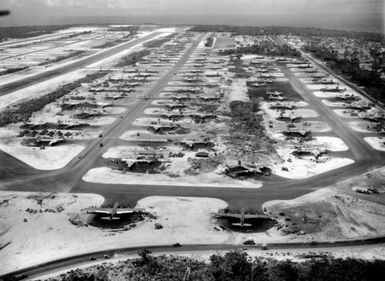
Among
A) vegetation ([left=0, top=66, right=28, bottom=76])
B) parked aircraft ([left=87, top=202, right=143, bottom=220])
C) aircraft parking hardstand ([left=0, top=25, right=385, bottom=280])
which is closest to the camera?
aircraft parking hardstand ([left=0, top=25, right=385, bottom=280])

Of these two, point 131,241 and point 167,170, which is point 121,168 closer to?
point 167,170

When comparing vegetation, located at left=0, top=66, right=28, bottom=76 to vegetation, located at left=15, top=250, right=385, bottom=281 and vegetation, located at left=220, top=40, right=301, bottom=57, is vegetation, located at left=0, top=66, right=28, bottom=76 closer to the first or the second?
vegetation, located at left=220, top=40, right=301, bottom=57

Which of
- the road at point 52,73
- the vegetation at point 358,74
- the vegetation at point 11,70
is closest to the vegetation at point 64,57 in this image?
the road at point 52,73

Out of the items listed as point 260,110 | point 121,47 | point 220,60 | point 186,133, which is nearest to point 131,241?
point 186,133

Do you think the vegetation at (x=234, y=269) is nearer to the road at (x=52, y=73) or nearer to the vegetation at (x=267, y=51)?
the road at (x=52, y=73)

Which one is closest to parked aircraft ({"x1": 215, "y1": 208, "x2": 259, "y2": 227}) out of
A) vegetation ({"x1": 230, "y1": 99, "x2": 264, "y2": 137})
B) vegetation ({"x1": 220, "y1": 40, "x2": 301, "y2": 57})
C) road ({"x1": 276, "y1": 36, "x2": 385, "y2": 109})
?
vegetation ({"x1": 230, "y1": 99, "x2": 264, "y2": 137})

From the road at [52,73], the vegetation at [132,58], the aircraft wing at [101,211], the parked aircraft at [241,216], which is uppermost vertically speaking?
the vegetation at [132,58]
